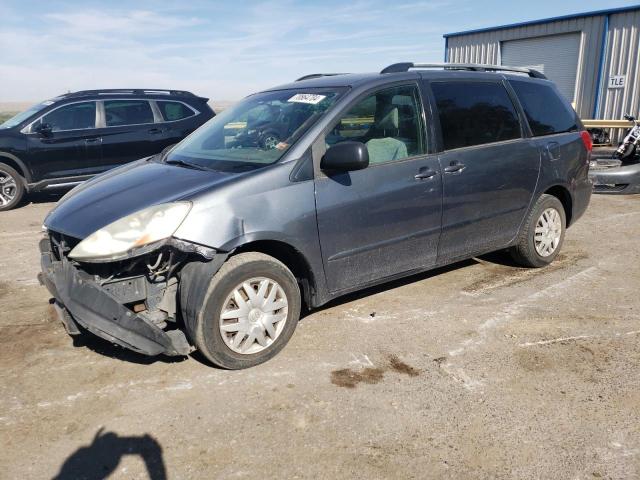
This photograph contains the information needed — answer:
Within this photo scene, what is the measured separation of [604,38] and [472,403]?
15573mm

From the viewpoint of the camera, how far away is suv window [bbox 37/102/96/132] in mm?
9133

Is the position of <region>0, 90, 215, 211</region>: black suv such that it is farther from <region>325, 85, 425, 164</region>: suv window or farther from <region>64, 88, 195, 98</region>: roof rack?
<region>325, 85, 425, 164</region>: suv window

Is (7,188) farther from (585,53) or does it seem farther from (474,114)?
(585,53)

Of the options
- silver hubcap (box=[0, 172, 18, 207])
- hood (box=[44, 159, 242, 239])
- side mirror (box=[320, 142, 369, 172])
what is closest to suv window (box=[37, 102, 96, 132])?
silver hubcap (box=[0, 172, 18, 207])

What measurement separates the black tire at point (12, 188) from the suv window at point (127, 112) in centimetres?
168

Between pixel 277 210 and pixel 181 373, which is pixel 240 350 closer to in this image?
pixel 181 373

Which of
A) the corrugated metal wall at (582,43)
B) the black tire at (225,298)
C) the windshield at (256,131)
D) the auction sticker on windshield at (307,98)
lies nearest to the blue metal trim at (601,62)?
the corrugated metal wall at (582,43)

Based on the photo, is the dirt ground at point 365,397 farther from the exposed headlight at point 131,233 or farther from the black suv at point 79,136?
the black suv at point 79,136

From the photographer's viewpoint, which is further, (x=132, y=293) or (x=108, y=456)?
(x=132, y=293)

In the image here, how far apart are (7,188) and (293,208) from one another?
7.40 m

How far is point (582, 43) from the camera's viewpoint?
1596cm

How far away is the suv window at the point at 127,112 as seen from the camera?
9453mm

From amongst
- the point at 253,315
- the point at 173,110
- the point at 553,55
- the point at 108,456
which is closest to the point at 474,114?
the point at 253,315

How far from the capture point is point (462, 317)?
167 inches
